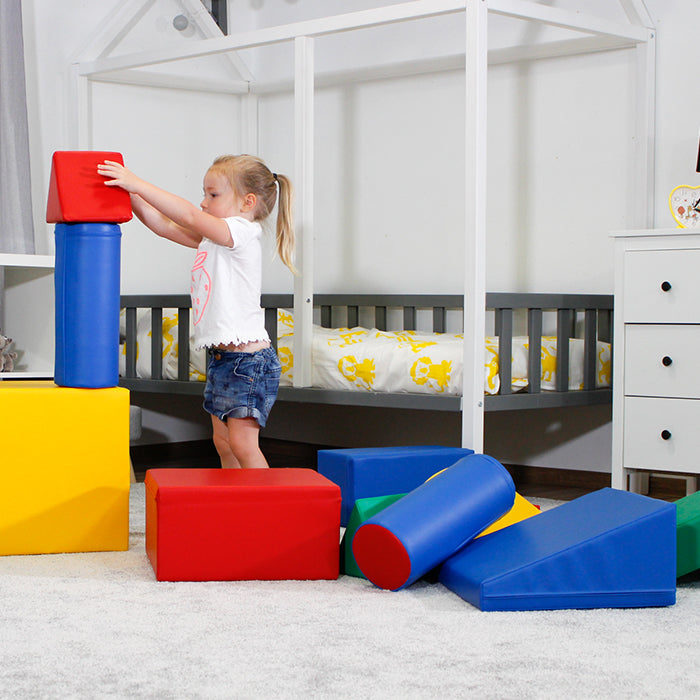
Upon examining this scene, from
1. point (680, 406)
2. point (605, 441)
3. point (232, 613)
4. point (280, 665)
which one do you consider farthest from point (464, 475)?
point (605, 441)

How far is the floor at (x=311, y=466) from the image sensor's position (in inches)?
114

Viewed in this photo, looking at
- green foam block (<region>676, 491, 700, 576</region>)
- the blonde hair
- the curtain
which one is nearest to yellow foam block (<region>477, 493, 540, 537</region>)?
green foam block (<region>676, 491, 700, 576</region>)

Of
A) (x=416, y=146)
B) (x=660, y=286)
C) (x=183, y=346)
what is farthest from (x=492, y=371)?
(x=416, y=146)

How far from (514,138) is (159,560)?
1980 millimetres

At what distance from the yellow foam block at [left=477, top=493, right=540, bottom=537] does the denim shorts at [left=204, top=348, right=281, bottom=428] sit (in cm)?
59

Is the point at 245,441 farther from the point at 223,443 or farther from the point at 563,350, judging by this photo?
the point at 563,350

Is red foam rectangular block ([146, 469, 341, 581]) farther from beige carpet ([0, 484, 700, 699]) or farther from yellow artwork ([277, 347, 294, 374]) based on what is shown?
yellow artwork ([277, 347, 294, 374])

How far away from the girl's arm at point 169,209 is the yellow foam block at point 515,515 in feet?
2.73

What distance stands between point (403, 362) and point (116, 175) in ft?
2.94

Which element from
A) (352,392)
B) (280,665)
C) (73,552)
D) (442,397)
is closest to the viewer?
(280,665)

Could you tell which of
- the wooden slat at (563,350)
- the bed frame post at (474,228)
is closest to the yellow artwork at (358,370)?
the bed frame post at (474,228)

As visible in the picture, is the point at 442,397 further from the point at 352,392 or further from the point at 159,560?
the point at 159,560

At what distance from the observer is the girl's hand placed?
196 cm

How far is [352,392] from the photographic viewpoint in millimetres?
2631
